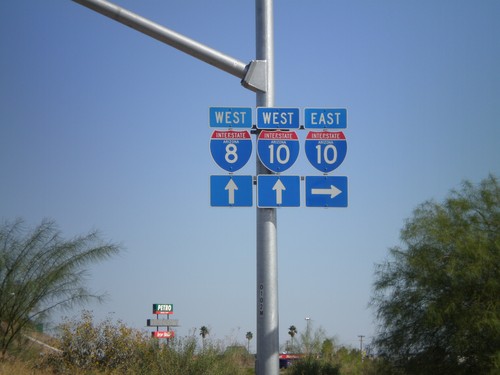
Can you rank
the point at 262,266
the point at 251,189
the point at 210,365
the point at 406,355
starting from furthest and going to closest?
the point at 406,355 < the point at 210,365 < the point at 251,189 < the point at 262,266

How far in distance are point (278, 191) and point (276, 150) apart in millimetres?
606

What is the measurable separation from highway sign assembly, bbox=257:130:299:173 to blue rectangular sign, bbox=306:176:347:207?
0.42 metres

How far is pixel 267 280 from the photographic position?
9805 millimetres

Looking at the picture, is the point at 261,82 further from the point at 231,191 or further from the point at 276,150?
the point at 231,191

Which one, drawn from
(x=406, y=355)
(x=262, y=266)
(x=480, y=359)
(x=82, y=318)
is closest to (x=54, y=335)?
(x=82, y=318)

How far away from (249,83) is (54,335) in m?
13.2

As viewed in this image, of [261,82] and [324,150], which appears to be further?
[324,150]

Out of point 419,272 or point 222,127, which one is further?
point 419,272

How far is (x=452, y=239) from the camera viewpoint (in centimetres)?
2095

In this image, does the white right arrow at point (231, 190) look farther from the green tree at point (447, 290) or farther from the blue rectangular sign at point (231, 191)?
the green tree at point (447, 290)

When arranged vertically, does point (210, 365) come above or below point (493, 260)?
below

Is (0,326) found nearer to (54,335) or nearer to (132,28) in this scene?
(54,335)

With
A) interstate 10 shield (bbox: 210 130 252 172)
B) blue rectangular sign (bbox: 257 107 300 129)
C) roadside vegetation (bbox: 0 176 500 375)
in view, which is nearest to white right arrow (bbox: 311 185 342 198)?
blue rectangular sign (bbox: 257 107 300 129)

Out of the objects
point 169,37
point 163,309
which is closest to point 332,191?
point 169,37
